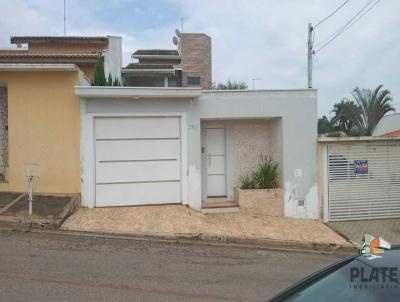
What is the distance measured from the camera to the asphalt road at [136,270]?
5.68 metres

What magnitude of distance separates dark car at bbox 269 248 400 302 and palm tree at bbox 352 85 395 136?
36.0 m

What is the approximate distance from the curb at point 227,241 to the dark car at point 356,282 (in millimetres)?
6372

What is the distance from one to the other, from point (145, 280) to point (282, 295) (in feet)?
12.8

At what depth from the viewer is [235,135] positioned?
12758 mm

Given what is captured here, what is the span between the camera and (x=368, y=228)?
452 inches

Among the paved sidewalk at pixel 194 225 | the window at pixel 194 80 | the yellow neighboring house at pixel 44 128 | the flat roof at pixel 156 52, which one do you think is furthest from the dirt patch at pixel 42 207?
the flat roof at pixel 156 52

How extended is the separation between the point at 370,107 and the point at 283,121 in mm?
27501

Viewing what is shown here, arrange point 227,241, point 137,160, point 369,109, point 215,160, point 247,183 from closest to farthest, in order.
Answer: point 227,241
point 137,160
point 247,183
point 215,160
point 369,109

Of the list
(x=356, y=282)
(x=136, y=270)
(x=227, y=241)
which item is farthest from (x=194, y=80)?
(x=356, y=282)

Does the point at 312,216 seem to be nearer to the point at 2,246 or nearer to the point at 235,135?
the point at 235,135

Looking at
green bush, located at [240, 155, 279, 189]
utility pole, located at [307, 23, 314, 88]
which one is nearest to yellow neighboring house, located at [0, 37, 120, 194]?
green bush, located at [240, 155, 279, 189]

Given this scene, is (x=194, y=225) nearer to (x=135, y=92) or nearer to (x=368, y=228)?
(x=135, y=92)

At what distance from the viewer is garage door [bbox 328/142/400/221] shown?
12250 millimetres

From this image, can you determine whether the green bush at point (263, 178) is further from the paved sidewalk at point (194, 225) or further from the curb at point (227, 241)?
the curb at point (227, 241)
